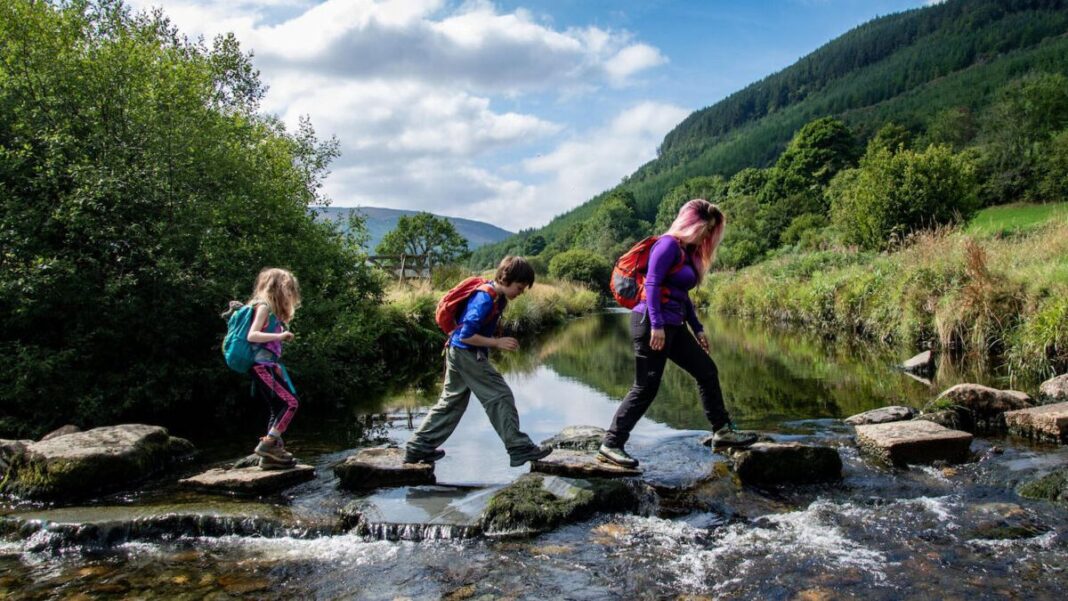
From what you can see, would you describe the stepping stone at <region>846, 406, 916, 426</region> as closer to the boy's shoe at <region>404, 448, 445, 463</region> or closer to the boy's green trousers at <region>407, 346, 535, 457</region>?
the boy's green trousers at <region>407, 346, 535, 457</region>

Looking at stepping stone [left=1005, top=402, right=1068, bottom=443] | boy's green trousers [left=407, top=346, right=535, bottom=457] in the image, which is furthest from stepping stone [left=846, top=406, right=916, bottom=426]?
boy's green trousers [left=407, top=346, right=535, bottom=457]

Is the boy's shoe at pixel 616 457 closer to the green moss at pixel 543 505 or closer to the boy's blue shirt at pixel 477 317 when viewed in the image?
the green moss at pixel 543 505

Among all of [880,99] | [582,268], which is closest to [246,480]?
[582,268]

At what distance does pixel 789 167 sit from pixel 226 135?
75.1 meters

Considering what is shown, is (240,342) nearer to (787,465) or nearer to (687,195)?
(787,465)

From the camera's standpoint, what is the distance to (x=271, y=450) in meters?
6.33

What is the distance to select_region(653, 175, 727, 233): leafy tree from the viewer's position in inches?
4120

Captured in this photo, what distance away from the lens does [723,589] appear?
405 cm

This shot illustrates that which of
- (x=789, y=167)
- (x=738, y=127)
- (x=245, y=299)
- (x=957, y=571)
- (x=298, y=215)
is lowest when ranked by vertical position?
(x=957, y=571)

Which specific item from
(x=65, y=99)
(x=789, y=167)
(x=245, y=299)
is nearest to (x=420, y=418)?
(x=245, y=299)

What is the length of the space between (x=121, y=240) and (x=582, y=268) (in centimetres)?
4933

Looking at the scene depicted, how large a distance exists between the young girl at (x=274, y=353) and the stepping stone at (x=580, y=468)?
2415 mm

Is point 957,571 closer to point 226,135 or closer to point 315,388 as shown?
point 315,388

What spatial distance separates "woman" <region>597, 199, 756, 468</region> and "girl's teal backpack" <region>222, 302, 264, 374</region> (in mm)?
3354
